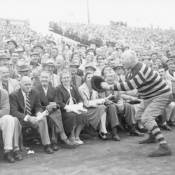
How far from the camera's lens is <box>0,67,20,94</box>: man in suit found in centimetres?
593

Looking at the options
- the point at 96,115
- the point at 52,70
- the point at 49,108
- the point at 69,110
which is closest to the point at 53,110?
the point at 49,108

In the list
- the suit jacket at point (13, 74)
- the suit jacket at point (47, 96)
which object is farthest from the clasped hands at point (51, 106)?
the suit jacket at point (13, 74)

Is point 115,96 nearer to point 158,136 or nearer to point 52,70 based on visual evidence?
point 52,70

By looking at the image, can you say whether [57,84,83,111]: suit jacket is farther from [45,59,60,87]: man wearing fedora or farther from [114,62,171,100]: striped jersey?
[114,62,171,100]: striped jersey

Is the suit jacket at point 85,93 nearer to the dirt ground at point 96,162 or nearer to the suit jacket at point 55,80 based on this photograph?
the suit jacket at point 55,80

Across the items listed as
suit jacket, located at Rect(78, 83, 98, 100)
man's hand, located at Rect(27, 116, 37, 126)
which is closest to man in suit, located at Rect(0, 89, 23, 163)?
man's hand, located at Rect(27, 116, 37, 126)

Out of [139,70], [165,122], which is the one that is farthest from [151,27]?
[139,70]

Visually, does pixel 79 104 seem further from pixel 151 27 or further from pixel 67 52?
pixel 151 27

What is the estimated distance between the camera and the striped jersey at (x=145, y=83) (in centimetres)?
513

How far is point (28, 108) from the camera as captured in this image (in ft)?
19.0

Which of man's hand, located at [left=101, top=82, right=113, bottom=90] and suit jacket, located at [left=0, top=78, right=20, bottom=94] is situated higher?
suit jacket, located at [left=0, top=78, right=20, bottom=94]

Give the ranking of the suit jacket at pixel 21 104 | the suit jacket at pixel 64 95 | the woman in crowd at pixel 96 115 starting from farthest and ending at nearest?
the woman in crowd at pixel 96 115 < the suit jacket at pixel 64 95 < the suit jacket at pixel 21 104

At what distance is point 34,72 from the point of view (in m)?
7.13

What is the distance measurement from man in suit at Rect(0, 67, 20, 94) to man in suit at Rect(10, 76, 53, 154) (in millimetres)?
477
